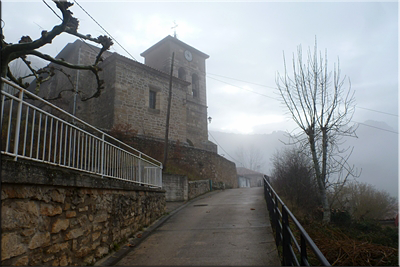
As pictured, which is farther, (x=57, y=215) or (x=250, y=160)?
(x=250, y=160)

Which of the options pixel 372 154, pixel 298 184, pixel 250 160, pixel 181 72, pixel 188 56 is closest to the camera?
pixel 298 184

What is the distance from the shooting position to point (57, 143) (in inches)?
175

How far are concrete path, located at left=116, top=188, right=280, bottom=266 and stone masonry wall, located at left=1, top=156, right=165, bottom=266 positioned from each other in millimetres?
683

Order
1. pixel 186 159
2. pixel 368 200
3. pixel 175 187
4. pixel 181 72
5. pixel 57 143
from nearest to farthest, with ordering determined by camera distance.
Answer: pixel 57 143 < pixel 175 187 < pixel 186 159 < pixel 368 200 < pixel 181 72

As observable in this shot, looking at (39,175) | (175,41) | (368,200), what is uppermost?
(175,41)

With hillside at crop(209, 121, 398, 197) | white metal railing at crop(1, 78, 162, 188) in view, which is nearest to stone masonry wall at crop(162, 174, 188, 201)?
white metal railing at crop(1, 78, 162, 188)

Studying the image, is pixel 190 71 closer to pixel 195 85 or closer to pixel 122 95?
pixel 195 85

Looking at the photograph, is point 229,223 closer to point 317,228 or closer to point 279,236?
point 279,236

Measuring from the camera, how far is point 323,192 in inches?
473

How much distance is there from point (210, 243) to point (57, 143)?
3.52 metres

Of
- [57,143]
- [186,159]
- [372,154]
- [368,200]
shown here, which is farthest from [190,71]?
[372,154]

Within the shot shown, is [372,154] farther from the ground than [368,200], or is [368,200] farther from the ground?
[372,154]

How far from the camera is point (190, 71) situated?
28469 mm

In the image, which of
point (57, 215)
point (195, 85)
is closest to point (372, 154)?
point (195, 85)
